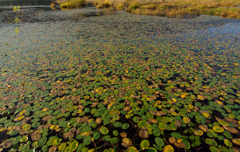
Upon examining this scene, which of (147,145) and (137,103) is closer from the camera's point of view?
(147,145)

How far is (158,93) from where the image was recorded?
405cm

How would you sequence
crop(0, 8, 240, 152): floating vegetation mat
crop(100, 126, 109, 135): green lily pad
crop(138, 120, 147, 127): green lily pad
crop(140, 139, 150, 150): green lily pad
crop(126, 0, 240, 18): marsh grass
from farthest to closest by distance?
crop(126, 0, 240, 18): marsh grass → crop(138, 120, 147, 127): green lily pad → crop(100, 126, 109, 135): green lily pad → crop(0, 8, 240, 152): floating vegetation mat → crop(140, 139, 150, 150): green lily pad

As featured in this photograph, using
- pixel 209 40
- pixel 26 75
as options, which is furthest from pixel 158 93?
pixel 209 40

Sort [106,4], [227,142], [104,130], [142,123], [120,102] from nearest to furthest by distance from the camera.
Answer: [227,142], [104,130], [142,123], [120,102], [106,4]

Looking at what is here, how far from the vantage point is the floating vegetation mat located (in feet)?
8.54

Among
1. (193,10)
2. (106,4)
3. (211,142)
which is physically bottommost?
(211,142)

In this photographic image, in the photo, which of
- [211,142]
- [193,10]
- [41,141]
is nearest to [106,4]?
[193,10]

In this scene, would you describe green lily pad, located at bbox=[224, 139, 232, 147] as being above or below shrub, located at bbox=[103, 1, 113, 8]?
below

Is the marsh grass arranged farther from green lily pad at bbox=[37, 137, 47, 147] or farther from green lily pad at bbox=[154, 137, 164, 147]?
green lily pad at bbox=[37, 137, 47, 147]

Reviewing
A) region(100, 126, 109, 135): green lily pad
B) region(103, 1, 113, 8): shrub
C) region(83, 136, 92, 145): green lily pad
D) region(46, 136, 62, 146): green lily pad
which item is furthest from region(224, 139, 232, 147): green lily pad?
region(103, 1, 113, 8): shrub

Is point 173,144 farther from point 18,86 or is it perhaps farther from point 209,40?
point 209,40

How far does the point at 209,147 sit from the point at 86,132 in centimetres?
280

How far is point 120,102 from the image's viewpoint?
372 cm

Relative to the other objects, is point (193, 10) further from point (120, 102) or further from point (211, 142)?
point (211, 142)
